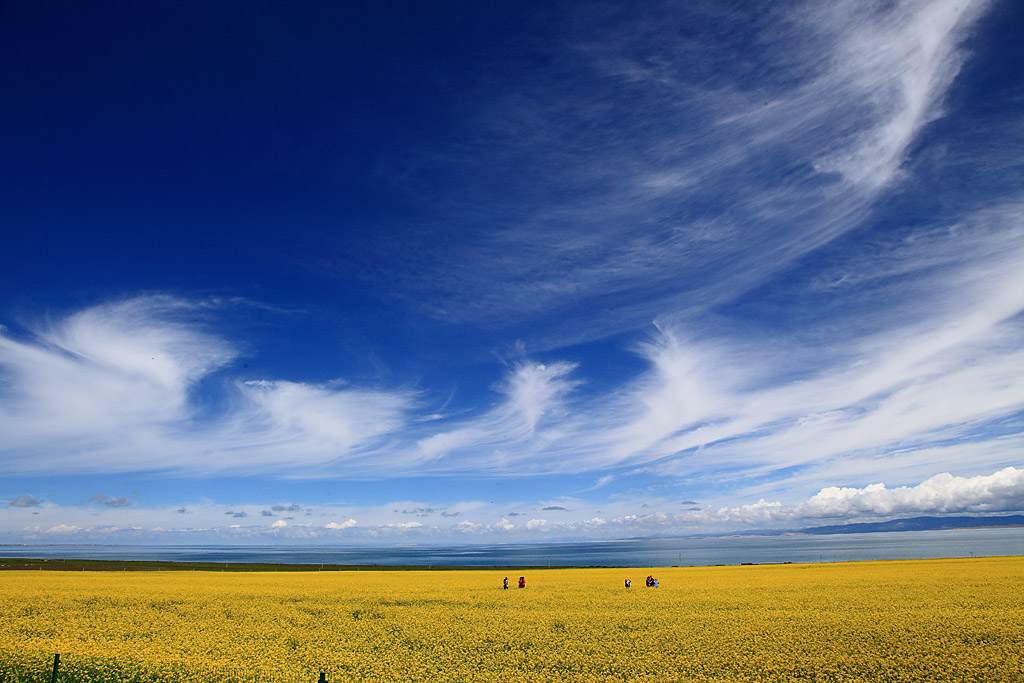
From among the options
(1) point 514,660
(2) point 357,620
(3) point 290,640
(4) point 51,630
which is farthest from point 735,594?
(4) point 51,630

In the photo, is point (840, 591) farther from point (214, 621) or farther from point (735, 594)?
point (214, 621)

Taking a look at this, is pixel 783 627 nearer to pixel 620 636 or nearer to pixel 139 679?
pixel 620 636

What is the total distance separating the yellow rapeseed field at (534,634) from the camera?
62.1 feet

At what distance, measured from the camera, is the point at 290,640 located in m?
24.6

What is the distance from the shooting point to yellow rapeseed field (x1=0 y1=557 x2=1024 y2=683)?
745 inches

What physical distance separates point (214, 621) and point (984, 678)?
34.6 meters

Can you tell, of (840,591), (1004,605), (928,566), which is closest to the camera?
(1004,605)

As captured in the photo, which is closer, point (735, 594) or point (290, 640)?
point (290, 640)

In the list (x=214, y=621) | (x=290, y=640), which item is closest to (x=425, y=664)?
(x=290, y=640)

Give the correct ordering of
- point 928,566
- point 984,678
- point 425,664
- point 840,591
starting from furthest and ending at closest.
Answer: point 928,566, point 840,591, point 425,664, point 984,678

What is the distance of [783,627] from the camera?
25.2 metres

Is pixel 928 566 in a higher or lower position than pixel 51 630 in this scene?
lower

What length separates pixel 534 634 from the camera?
25359 mm

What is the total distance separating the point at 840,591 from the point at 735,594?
7.49 meters
